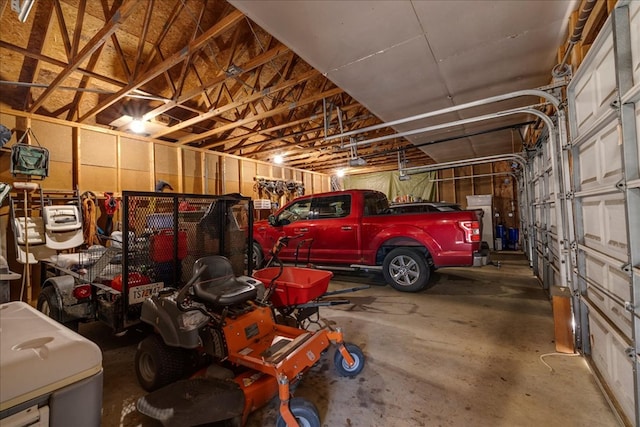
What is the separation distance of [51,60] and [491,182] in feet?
40.0

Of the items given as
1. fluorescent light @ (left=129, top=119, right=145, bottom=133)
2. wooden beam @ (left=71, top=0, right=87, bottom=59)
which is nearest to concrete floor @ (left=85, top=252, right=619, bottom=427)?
wooden beam @ (left=71, top=0, right=87, bottom=59)

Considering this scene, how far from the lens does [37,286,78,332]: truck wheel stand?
2764 millimetres

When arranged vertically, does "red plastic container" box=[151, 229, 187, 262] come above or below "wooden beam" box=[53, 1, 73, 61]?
below

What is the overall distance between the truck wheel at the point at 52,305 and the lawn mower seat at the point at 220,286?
1.78 meters

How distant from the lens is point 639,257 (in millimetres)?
1535

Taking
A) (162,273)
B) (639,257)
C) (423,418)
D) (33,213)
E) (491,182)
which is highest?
(491,182)

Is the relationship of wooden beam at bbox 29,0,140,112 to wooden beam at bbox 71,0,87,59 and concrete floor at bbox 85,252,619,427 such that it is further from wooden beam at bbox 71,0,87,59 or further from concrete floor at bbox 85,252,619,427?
concrete floor at bbox 85,252,619,427

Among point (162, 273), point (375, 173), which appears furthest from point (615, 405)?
point (375, 173)

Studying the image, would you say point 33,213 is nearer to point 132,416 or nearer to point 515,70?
point 132,416

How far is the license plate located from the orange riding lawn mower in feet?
0.65

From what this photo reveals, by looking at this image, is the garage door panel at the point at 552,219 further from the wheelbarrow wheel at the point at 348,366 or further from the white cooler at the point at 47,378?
the white cooler at the point at 47,378

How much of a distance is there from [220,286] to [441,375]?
200 cm

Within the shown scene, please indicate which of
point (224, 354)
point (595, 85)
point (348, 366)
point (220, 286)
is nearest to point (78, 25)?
point (220, 286)

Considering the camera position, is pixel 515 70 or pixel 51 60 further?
pixel 51 60
